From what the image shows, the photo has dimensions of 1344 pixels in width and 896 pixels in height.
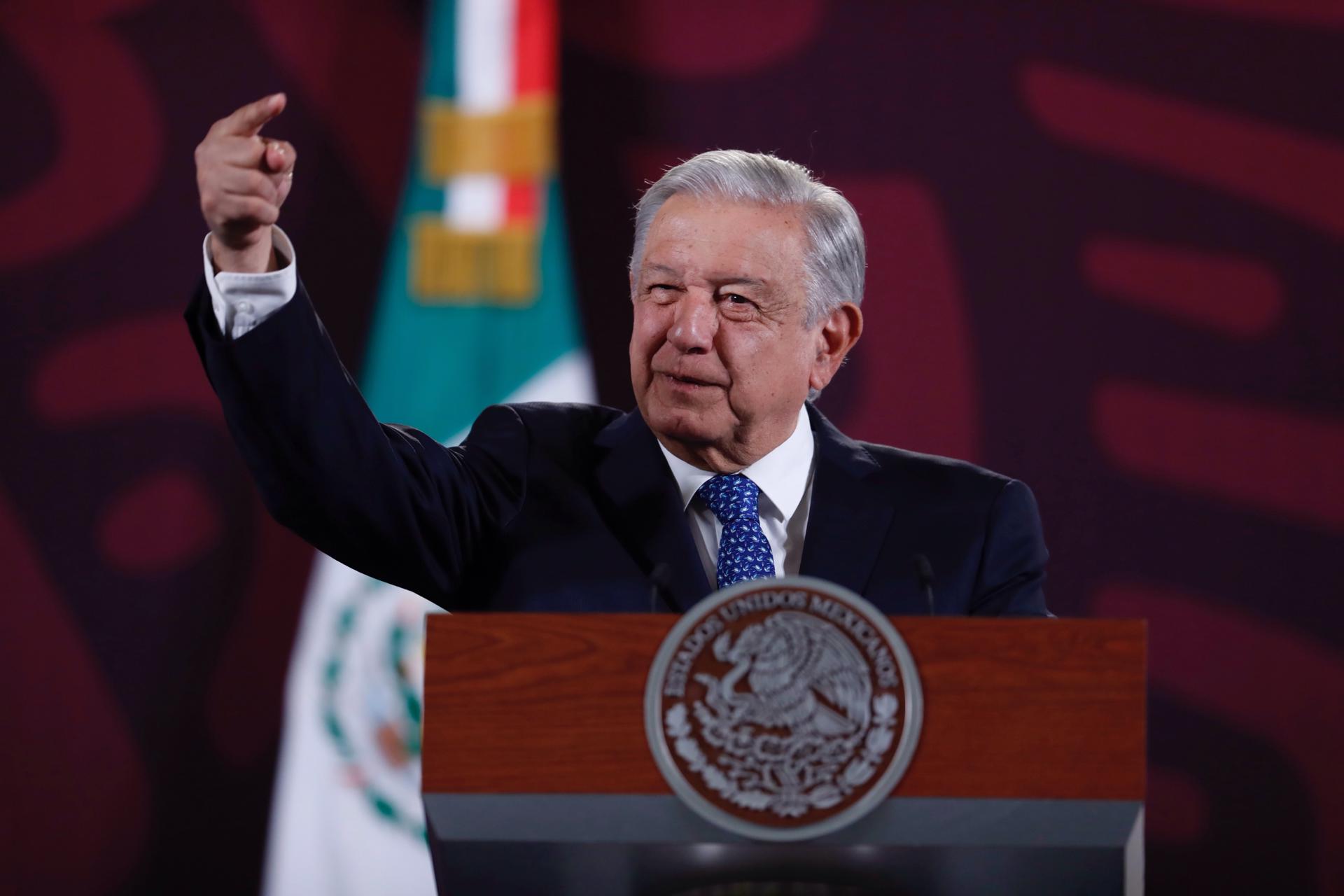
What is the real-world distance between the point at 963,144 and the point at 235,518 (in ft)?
5.55

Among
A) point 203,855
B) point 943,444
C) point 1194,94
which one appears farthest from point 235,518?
point 1194,94

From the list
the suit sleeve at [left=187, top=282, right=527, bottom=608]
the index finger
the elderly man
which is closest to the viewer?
the index finger

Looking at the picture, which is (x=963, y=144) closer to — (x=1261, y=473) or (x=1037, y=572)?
(x=1261, y=473)

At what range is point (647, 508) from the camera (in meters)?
1.54

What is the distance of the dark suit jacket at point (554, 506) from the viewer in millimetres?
1265

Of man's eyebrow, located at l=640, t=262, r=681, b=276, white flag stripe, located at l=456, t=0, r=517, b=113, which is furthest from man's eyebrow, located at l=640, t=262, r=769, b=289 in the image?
white flag stripe, located at l=456, t=0, r=517, b=113

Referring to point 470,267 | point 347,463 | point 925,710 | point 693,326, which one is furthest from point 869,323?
point 925,710

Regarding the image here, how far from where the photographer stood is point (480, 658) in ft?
Result: 3.26

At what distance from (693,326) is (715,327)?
0.11 feet

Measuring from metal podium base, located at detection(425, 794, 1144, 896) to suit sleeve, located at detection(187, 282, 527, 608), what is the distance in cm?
42

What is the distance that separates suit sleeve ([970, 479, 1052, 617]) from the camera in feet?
5.15

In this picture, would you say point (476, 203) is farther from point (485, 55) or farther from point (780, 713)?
point (780, 713)

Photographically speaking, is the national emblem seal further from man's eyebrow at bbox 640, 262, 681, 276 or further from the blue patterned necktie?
man's eyebrow at bbox 640, 262, 681, 276

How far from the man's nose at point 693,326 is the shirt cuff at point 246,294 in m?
0.49
